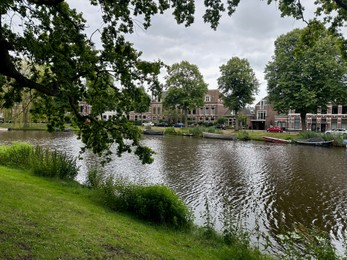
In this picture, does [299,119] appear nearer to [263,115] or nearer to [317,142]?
[263,115]

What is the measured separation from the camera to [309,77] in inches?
→ 1538

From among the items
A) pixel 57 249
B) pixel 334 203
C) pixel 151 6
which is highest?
pixel 151 6

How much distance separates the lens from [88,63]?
6078 millimetres

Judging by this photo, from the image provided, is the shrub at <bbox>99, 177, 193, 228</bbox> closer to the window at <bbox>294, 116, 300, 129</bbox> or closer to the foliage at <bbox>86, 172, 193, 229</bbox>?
the foliage at <bbox>86, 172, 193, 229</bbox>

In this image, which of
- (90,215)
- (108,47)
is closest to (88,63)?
(108,47)

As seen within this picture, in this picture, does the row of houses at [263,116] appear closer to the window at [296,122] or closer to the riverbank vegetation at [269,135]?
the window at [296,122]

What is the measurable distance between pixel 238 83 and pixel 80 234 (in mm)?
49769

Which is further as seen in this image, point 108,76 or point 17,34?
point 108,76

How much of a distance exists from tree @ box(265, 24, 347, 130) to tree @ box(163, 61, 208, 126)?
1968 centimetres

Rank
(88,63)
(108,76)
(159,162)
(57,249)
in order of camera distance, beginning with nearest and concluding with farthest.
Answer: (57,249)
(88,63)
(108,76)
(159,162)

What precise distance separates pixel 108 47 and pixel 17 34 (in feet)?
6.24

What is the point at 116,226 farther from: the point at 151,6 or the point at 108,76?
the point at 151,6

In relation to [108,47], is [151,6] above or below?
above

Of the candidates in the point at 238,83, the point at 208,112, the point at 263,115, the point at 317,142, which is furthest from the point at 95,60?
the point at 208,112
